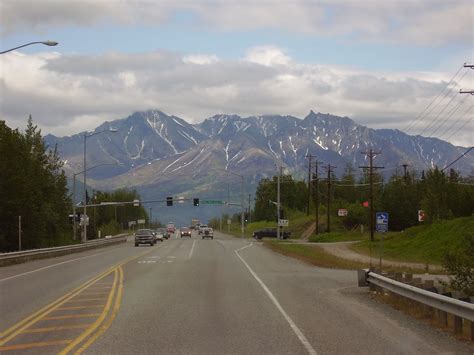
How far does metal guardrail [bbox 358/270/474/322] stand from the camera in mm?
12109

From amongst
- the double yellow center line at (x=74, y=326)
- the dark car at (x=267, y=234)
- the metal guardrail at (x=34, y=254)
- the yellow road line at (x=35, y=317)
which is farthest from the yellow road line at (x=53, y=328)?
the dark car at (x=267, y=234)

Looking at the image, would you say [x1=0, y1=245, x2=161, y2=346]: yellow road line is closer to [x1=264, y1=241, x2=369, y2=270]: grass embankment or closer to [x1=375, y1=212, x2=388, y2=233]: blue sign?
[x1=375, y1=212, x2=388, y2=233]: blue sign

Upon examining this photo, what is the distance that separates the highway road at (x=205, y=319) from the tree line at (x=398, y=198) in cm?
4616

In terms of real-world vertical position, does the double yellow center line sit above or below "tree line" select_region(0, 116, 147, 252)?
below

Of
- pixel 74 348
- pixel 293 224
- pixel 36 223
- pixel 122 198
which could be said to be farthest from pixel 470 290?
pixel 122 198

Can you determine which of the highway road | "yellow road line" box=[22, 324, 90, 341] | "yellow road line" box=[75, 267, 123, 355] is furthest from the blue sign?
"yellow road line" box=[22, 324, 90, 341]

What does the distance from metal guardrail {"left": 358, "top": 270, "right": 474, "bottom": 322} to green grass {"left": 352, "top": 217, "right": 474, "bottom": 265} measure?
2583 cm

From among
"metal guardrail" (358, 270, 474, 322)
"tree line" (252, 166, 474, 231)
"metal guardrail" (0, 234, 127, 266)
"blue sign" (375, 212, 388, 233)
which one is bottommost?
"metal guardrail" (0, 234, 127, 266)

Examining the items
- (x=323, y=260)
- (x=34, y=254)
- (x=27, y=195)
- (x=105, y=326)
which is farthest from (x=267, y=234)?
(x=105, y=326)

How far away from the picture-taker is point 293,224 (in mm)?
123062

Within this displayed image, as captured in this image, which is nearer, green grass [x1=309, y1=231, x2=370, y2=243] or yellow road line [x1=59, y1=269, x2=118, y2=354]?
yellow road line [x1=59, y1=269, x2=118, y2=354]

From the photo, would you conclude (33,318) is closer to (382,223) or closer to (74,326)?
(74,326)

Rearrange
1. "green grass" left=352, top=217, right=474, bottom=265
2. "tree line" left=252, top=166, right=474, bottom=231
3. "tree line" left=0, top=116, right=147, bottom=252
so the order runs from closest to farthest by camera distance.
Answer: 1. "green grass" left=352, top=217, right=474, bottom=265
2. "tree line" left=0, top=116, right=147, bottom=252
3. "tree line" left=252, top=166, right=474, bottom=231

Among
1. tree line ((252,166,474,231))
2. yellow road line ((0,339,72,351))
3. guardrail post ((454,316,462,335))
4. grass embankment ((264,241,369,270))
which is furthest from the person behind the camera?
tree line ((252,166,474,231))
